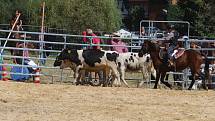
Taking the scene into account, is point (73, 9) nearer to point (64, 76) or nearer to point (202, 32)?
point (202, 32)

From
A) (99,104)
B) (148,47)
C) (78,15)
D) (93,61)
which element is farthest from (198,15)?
(99,104)

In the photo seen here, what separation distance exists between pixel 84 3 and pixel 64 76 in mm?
22166

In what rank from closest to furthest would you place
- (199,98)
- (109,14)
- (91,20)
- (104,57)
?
(199,98) < (104,57) < (91,20) < (109,14)

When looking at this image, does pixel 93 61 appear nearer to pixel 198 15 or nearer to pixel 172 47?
pixel 172 47

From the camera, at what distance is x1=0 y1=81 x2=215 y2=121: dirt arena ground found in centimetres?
1101

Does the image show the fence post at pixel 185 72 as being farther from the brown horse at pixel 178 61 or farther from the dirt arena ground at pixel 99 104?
the dirt arena ground at pixel 99 104

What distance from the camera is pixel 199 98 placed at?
14953 millimetres

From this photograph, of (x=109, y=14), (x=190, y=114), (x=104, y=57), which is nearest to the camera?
(x=190, y=114)

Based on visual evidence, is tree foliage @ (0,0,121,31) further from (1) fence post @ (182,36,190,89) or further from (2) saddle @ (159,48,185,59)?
(2) saddle @ (159,48,185,59)

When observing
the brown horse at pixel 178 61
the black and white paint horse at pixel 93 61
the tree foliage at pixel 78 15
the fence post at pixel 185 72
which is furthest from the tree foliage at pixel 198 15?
the black and white paint horse at pixel 93 61

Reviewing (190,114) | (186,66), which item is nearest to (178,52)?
(186,66)

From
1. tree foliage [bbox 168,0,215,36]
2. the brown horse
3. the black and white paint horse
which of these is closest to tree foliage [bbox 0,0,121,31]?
tree foliage [bbox 168,0,215,36]

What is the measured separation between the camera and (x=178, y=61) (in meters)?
18.2

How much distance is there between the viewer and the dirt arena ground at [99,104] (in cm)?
1101
